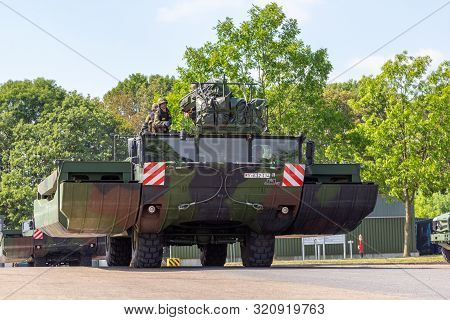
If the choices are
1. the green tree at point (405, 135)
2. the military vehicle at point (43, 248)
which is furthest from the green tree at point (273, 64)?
the military vehicle at point (43, 248)

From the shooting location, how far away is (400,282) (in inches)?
550

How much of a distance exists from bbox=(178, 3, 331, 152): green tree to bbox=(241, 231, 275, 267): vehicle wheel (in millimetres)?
19406

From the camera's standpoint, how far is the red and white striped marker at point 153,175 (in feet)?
61.2

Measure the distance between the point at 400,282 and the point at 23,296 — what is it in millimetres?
5577

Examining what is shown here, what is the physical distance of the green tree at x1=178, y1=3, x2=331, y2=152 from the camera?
39875 millimetres

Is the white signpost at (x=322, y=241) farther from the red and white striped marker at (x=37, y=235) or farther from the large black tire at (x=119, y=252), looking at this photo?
the large black tire at (x=119, y=252)

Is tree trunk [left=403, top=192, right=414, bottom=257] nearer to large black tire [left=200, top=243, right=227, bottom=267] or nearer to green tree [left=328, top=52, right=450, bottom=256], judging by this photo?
green tree [left=328, top=52, right=450, bottom=256]

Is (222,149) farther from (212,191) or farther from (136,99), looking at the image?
(136,99)

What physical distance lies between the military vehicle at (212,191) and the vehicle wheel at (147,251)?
20mm

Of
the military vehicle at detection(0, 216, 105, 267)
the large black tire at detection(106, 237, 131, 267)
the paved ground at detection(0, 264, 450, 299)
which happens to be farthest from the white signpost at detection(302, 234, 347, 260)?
the paved ground at detection(0, 264, 450, 299)

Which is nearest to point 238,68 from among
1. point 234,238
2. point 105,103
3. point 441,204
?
point 234,238

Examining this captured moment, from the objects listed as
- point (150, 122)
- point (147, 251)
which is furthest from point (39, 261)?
point (147, 251)

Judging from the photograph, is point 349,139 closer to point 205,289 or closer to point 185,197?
point 185,197

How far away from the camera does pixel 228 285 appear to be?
13.2 meters
